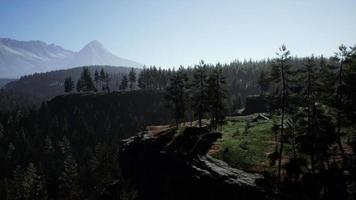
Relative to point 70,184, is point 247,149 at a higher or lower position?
higher

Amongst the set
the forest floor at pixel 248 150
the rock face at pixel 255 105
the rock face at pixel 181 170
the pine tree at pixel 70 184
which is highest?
the rock face at pixel 255 105

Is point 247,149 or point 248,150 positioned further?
point 247,149

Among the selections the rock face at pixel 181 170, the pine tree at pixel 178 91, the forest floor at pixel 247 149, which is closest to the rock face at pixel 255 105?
the pine tree at pixel 178 91

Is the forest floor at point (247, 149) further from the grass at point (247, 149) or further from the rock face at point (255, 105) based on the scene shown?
the rock face at point (255, 105)

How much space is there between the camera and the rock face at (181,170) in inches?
1437

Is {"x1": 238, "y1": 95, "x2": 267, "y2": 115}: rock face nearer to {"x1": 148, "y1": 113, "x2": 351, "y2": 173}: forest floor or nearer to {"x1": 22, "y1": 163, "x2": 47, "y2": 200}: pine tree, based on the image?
{"x1": 148, "y1": 113, "x2": 351, "y2": 173}: forest floor

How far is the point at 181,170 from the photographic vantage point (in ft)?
149

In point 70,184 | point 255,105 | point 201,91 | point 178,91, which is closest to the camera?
point 201,91

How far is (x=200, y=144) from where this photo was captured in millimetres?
47969

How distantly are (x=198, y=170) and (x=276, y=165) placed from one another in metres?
9.06

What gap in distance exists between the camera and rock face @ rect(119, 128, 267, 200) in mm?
36500

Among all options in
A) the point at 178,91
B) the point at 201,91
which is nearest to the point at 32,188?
the point at 178,91

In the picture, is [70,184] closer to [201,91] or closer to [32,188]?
[32,188]

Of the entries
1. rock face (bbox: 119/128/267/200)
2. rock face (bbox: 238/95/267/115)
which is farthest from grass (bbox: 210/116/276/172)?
rock face (bbox: 238/95/267/115)
